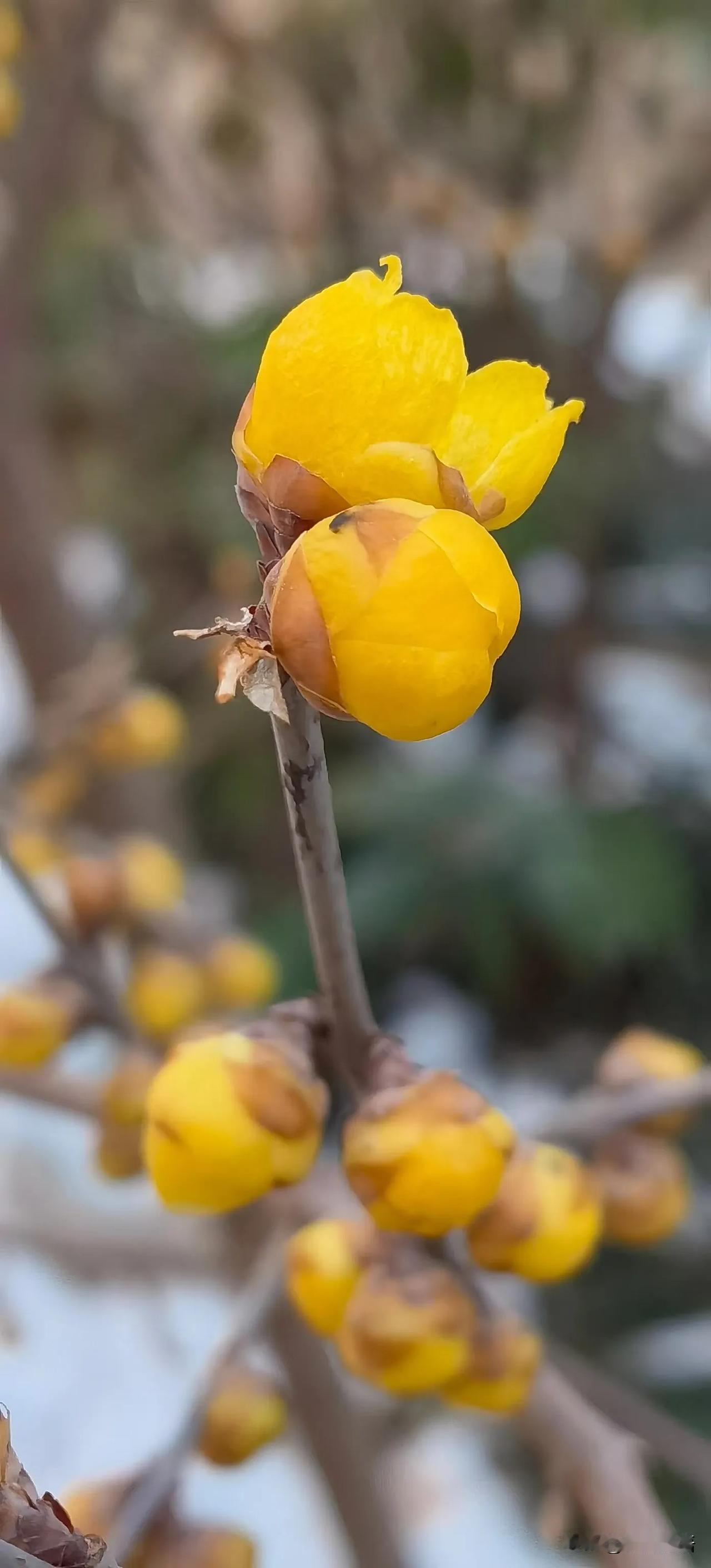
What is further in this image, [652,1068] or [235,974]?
[235,974]

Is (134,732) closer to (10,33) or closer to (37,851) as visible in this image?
(37,851)

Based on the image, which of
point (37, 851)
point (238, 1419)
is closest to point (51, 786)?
point (37, 851)

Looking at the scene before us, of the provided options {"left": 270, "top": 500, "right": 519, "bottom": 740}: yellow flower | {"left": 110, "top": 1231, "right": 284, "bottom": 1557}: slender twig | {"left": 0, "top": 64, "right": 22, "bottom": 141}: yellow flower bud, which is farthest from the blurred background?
{"left": 270, "top": 500, "right": 519, "bottom": 740}: yellow flower

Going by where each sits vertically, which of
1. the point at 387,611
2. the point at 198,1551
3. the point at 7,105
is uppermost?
the point at 7,105

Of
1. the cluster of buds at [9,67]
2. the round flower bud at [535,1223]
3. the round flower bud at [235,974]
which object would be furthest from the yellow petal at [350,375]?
the cluster of buds at [9,67]

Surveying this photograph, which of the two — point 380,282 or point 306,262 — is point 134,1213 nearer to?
point 380,282

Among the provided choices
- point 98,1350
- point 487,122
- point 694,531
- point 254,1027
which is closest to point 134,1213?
point 98,1350

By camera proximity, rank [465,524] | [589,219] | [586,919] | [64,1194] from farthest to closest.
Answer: [589,219] < [586,919] < [64,1194] < [465,524]
